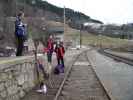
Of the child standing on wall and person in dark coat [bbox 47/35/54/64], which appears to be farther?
the child standing on wall

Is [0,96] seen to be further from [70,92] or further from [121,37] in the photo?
[121,37]

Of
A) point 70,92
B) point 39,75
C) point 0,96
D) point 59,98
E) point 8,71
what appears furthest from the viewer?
point 39,75

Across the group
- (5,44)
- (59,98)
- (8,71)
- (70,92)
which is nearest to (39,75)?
(70,92)

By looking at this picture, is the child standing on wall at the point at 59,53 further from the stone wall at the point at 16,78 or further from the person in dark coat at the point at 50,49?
the stone wall at the point at 16,78

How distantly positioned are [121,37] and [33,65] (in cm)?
17844

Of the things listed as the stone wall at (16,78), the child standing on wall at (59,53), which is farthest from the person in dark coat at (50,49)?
the stone wall at (16,78)

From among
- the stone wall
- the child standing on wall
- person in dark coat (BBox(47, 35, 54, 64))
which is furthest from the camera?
the child standing on wall

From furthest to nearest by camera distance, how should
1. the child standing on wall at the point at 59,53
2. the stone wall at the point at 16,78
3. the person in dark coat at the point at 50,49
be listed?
1. the child standing on wall at the point at 59,53
2. the person in dark coat at the point at 50,49
3. the stone wall at the point at 16,78

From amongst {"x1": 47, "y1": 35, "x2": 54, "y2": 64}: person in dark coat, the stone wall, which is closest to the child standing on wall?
{"x1": 47, "y1": 35, "x2": 54, "y2": 64}: person in dark coat

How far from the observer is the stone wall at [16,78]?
11875mm

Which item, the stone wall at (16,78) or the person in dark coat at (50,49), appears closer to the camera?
the stone wall at (16,78)

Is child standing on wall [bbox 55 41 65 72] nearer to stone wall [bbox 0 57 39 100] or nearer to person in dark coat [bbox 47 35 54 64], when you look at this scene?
person in dark coat [bbox 47 35 54 64]

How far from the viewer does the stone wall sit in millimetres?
11875

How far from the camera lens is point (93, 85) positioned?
61.2ft
